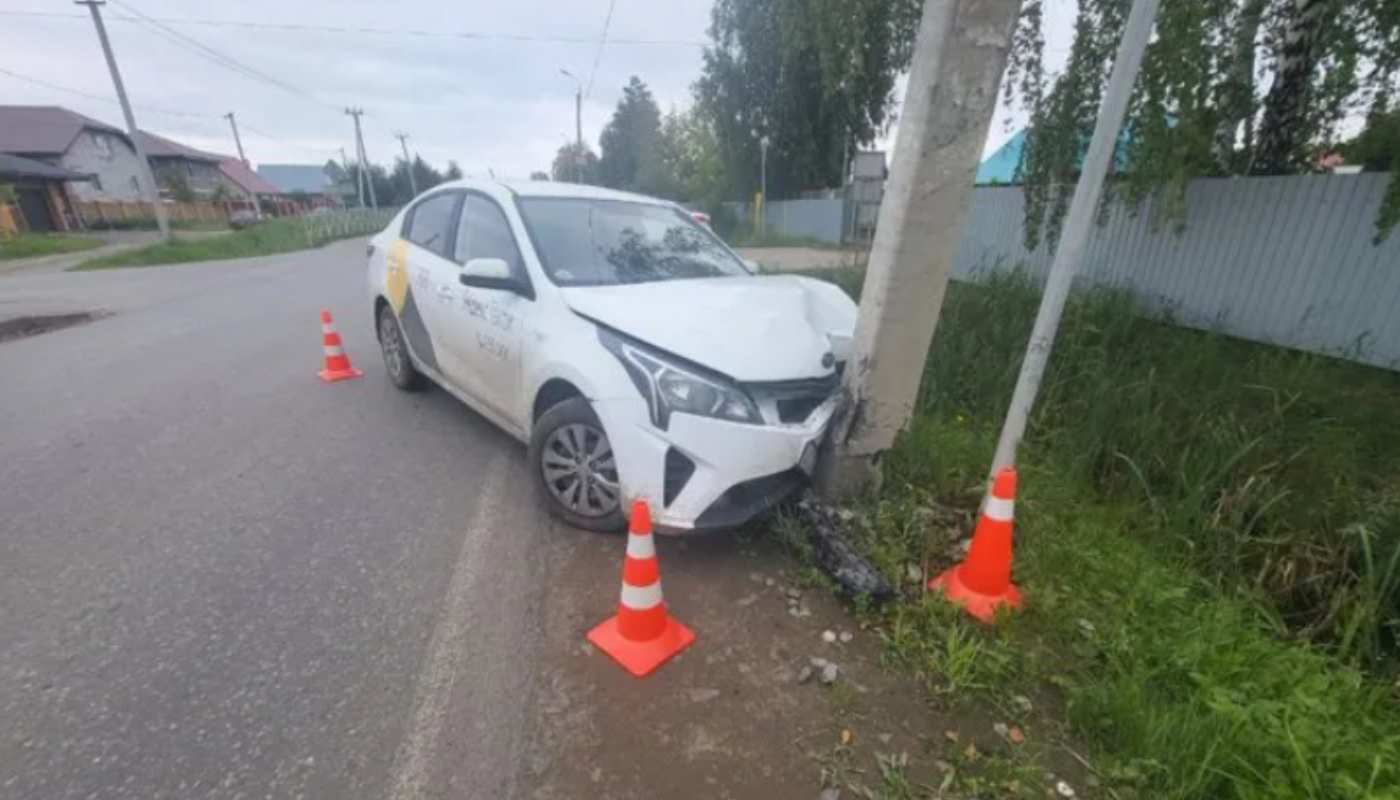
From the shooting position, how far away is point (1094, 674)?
7.24ft

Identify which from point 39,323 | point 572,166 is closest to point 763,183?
point 39,323

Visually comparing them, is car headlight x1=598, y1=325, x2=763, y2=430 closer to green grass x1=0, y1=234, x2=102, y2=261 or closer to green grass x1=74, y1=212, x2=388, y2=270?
green grass x1=74, y1=212, x2=388, y2=270

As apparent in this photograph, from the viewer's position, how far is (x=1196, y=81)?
13.5ft

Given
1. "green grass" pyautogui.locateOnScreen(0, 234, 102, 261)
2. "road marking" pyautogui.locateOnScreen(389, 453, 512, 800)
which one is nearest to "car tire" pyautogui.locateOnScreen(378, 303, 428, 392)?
"road marking" pyautogui.locateOnScreen(389, 453, 512, 800)

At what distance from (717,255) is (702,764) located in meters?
2.99

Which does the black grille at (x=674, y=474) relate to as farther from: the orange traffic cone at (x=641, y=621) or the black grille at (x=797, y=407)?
the black grille at (x=797, y=407)

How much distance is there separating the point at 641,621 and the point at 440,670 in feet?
2.42

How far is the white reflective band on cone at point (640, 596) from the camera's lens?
2.24 m

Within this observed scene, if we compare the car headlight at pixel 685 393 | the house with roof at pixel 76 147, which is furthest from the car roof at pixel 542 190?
the house with roof at pixel 76 147

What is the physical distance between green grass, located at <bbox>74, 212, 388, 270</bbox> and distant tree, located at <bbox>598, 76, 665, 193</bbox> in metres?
21.8

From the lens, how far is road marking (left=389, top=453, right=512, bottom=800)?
5.91ft

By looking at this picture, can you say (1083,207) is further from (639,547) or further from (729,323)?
(639,547)

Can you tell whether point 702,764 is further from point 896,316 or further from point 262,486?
point 262,486

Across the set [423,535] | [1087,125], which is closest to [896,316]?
[423,535]
